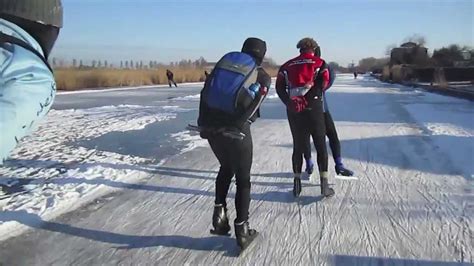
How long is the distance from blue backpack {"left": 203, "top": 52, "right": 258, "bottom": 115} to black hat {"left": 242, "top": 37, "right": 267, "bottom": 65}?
99 millimetres

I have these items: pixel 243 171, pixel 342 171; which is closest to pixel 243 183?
pixel 243 171

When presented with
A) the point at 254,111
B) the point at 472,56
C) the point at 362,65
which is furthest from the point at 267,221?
the point at 362,65

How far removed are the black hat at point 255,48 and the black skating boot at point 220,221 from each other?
1.29m

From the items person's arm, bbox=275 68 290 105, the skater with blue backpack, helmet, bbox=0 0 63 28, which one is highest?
helmet, bbox=0 0 63 28

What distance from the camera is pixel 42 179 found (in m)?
6.27

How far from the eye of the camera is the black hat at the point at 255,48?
148 inches

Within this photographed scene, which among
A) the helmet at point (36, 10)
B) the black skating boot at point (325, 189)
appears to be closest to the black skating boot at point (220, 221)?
the black skating boot at point (325, 189)

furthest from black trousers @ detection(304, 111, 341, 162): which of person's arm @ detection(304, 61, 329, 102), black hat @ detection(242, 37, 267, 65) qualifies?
black hat @ detection(242, 37, 267, 65)

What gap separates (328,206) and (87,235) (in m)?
2.44

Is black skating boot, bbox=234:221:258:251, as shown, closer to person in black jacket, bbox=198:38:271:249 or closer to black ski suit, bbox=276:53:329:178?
person in black jacket, bbox=198:38:271:249

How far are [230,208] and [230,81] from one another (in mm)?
1902

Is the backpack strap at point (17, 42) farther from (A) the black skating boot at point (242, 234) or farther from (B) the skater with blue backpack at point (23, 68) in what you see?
(A) the black skating boot at point (242, 234)

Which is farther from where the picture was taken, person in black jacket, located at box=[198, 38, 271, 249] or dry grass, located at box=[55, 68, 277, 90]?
dry grass, located at box=[55, 68, 277, 90]

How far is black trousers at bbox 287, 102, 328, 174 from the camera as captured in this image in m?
5.17
